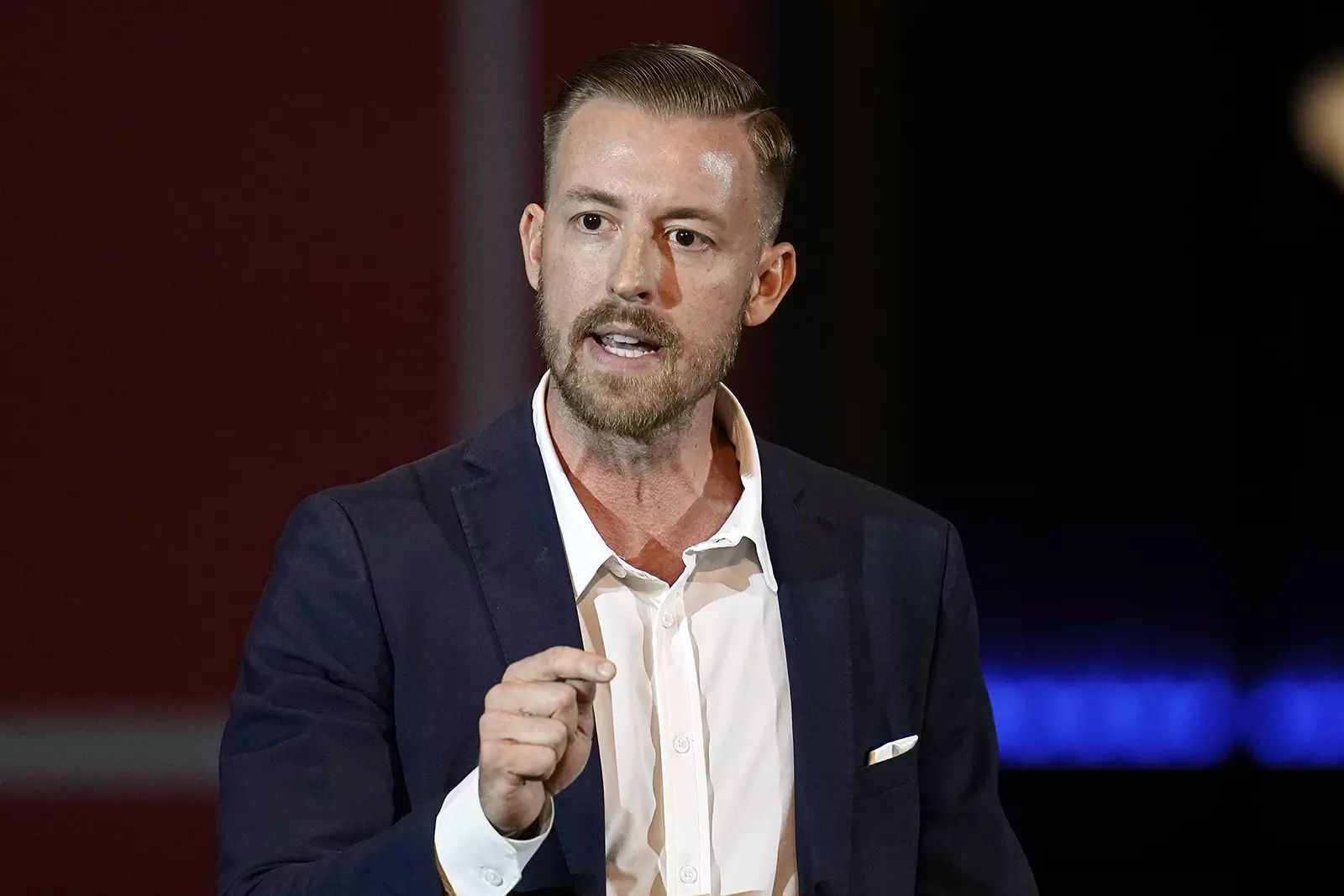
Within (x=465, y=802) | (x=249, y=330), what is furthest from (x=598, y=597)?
(x=249, y=330)

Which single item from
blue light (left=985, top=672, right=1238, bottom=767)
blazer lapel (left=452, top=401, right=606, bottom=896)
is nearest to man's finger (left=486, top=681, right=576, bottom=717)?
blazer lapel (left=452, top=401, right=606, bottom=896)

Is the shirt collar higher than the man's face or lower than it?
lower

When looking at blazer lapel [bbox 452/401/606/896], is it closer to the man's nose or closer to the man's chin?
the man's chin

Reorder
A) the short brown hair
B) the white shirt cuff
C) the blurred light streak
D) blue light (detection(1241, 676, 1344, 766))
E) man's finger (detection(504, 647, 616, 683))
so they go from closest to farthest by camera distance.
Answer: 1. man's finger (detection(504, 647, 616, 683))
2. the white shirt cuff
3. the short brown hair
4. the blurred light streak
5. blue light (detection(1241, 676, 1344, 766))

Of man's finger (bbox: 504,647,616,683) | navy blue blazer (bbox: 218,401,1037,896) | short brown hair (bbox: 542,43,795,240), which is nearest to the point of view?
man's finger (bbox: 504,647,616,683)

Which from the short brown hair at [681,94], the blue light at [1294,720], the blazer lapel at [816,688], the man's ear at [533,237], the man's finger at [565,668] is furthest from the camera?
the blue light at [1294,720]

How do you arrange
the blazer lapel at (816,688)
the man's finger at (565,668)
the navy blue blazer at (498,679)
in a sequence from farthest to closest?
1. the blazer lapel at (816,688)
2. the navy blue blazer at (498,679)
3. the man's finger at (565,668)

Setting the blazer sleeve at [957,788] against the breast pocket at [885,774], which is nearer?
the breast pocket at [885,774]

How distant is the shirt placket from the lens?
162 centimetres

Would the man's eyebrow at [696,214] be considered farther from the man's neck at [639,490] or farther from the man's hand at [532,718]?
the man's hand at [532,718]

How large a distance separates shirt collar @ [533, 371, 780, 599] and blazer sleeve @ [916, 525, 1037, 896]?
0.25m

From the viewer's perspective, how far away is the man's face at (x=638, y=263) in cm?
171

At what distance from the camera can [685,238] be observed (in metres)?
1.76

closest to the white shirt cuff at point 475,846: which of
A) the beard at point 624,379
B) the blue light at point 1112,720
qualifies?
the beard at point 624,379
